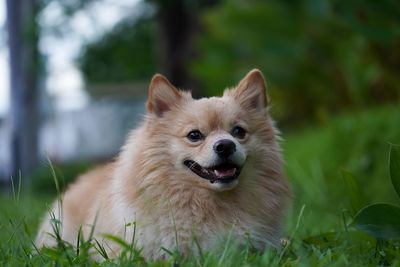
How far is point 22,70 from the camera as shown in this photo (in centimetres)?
1067

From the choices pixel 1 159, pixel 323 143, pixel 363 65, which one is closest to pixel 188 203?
pixel 323 143

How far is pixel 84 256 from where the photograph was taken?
2.76m

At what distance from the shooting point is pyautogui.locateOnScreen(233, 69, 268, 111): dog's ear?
3.73 meters

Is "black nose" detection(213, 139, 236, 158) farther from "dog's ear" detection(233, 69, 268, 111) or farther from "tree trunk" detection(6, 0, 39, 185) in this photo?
"tree trunk" detection(6, 0, 39, 185)

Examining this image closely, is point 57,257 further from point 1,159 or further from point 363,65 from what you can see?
point 1,159

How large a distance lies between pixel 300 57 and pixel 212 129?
6007 millimetres

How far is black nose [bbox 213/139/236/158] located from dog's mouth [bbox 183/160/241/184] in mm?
82

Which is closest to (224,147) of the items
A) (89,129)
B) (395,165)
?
(395,165)

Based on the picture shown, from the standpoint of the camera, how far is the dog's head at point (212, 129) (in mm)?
3348

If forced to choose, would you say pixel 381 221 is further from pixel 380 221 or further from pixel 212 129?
pixel 212 129

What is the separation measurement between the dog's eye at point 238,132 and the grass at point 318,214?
47 centimetres

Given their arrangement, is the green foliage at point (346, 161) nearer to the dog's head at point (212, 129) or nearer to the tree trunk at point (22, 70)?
the dog's head at point (212, 129)

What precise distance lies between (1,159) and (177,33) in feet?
21.2

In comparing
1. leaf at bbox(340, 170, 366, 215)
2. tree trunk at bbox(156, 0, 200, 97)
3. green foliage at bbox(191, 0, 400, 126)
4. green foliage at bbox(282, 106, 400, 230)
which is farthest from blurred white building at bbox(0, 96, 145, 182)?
leaf at bbox(340, 170, 366, 215)
